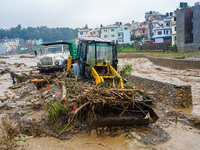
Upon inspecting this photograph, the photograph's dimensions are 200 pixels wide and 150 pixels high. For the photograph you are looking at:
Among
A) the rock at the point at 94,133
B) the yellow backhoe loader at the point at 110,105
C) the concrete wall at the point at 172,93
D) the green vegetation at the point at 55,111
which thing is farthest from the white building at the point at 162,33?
the rock at the point at 94,133

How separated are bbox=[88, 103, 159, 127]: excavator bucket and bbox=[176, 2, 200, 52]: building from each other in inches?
1261

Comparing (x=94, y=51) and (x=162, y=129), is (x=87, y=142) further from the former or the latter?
(x=94, y=51)

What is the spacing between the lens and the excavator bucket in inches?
205

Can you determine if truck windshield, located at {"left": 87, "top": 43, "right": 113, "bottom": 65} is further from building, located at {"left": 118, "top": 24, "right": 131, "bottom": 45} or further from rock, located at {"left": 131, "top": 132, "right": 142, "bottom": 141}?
building, located at {"left": 118, "top": 24, "right": 131, "bottom": 45}

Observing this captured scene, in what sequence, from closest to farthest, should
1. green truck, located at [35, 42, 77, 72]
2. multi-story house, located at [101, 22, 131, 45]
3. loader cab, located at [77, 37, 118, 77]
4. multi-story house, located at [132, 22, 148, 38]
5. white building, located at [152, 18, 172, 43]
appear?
loader cab, located at [77, 37, 118, 77] < green truck, located at [35, 42, 77, 72] < white building, located at [152, 18, 172, 43] < multi-story house, located at [101, 22, 131, 45] < multi-story house, located at [132, 22, 148, 38]

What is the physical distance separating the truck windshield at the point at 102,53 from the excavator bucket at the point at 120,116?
328cm

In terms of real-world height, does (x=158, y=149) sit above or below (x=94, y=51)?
below

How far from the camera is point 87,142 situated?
17.2ft

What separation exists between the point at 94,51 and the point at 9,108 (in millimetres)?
4213

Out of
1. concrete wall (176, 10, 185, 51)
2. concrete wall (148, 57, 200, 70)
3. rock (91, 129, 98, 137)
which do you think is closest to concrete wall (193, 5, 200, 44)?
concrete wall (176, 10, 185, 51)

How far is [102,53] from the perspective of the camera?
8.44m

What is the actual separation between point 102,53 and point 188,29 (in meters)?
33.4

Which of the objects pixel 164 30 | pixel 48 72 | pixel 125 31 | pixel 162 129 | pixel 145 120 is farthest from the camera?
pixel 125 31

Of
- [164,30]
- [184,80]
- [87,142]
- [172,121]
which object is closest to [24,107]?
[87,142]
